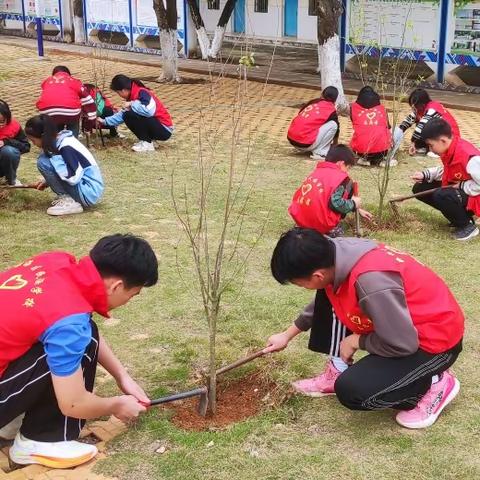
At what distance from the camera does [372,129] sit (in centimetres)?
678

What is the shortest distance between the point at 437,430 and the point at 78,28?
17905 millimetres

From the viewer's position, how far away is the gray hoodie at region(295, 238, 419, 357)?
239 cm

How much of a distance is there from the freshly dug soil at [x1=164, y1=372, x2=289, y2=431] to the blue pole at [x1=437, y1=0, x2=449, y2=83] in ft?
33.2

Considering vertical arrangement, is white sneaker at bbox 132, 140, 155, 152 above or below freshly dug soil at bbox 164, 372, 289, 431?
below

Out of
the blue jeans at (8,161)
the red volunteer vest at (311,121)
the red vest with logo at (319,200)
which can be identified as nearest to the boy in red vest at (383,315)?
the red vest with logo at (319,200)

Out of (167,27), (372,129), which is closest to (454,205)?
(372,129)

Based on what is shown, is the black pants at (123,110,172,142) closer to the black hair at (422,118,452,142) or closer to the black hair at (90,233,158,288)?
the black hair at (422,118,452,142)

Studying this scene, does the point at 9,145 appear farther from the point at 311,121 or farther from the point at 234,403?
the point at 234,403

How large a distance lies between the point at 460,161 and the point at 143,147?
363cm

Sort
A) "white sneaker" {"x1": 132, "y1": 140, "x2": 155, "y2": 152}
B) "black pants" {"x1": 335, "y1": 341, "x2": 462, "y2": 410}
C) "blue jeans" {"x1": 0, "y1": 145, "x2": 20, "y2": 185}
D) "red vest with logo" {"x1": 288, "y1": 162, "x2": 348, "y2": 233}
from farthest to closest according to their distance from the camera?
"white sneaker" {"x1": 132, "y1": 140, "x2": 155, "y2": 152}
"blue jeans" {"x1": 0, "y1": 145, "x2": 20, "y2": 185}
"red vest with logo" {"x1": 288, "y1": 162, "x2": 348, "y2": 233}
"black pants" {"x1": 335, "y1": 341, "x2": 462, "y2": 410}

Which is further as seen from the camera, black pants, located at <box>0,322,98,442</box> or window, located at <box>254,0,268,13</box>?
window, located at <box>254,0,268,13</box>

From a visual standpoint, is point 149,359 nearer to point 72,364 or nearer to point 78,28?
point 72,364

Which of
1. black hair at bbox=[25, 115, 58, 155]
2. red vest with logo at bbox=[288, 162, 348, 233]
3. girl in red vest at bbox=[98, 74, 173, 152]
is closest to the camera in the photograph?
red vest with logo at bbox=[288, 162, 348, 233]

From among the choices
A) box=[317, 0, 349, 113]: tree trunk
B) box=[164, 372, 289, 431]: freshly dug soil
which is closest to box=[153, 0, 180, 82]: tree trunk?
box=[317, 0, 349, 113]: tree trunk
